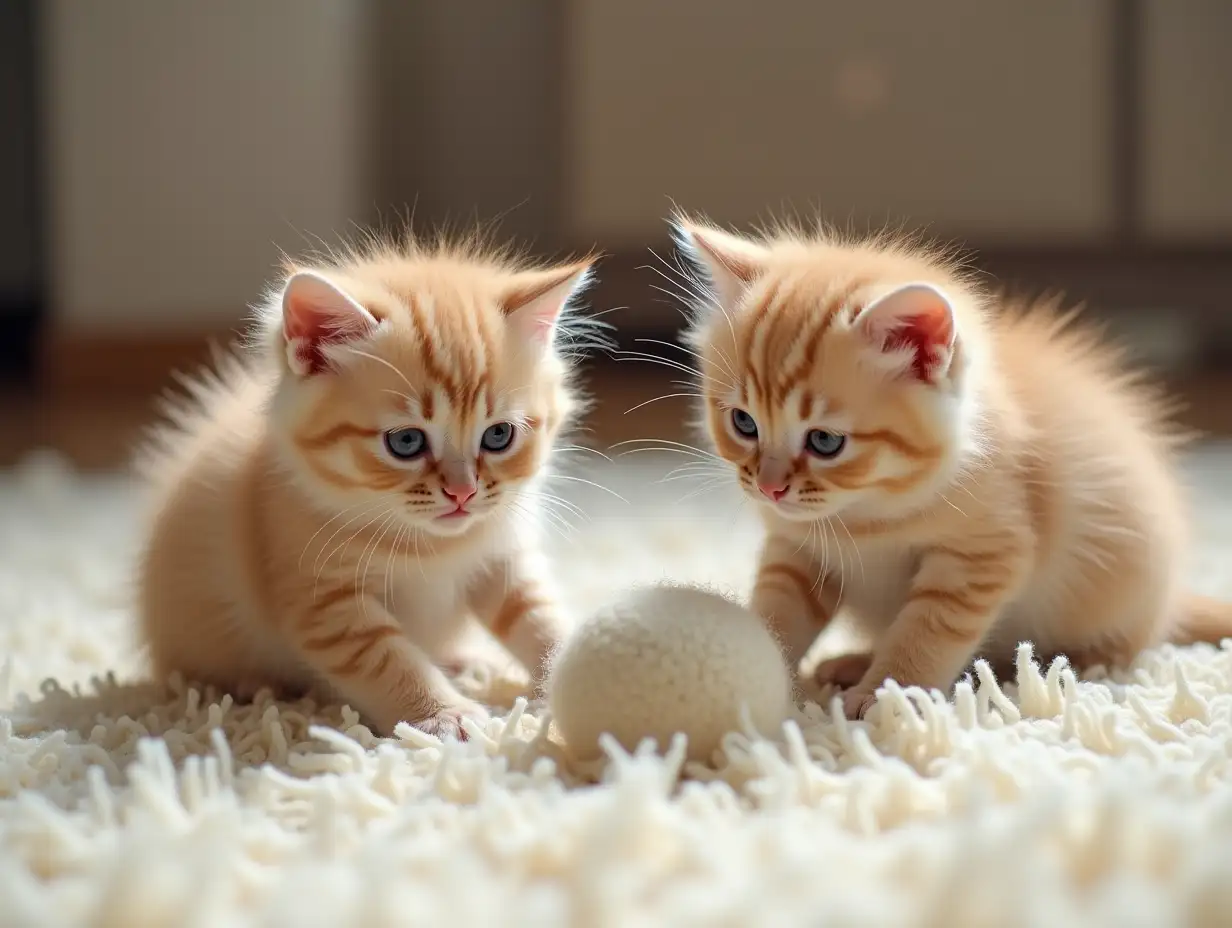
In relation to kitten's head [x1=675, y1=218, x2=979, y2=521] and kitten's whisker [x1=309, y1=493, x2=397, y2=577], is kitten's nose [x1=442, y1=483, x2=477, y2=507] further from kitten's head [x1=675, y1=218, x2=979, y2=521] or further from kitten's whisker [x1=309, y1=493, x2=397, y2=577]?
kitten's head [x1=675, y1=218, x2=979, y2=521]

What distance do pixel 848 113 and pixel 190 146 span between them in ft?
6.19

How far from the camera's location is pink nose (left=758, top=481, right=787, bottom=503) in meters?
1.13

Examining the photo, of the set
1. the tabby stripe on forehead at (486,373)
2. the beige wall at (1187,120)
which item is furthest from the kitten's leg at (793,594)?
the beige wall at (1187,120)

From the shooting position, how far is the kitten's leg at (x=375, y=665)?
115cm

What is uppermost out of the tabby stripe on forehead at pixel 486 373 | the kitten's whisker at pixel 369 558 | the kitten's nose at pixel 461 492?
the tabby stripe on forehead at pixel 486 373

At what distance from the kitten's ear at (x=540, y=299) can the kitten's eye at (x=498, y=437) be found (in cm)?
10

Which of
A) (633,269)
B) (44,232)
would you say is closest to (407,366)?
(633,269)

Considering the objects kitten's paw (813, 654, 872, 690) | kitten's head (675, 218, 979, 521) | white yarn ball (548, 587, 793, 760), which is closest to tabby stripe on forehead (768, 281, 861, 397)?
kitten's head (675, 218, 979, 521)

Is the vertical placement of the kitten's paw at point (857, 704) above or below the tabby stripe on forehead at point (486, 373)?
below

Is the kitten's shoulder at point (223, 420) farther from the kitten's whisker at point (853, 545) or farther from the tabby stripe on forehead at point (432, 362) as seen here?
the kitten's whisker at point (853, 545)

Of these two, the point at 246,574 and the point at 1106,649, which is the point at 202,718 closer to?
the point at 246,574

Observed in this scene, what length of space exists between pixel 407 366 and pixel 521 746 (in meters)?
0.36

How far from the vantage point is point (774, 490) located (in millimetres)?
1134

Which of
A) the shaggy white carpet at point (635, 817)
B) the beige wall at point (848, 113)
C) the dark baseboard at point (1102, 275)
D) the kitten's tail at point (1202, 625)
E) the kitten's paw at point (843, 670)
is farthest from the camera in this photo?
the dark baseboard at point (1102, 275)
